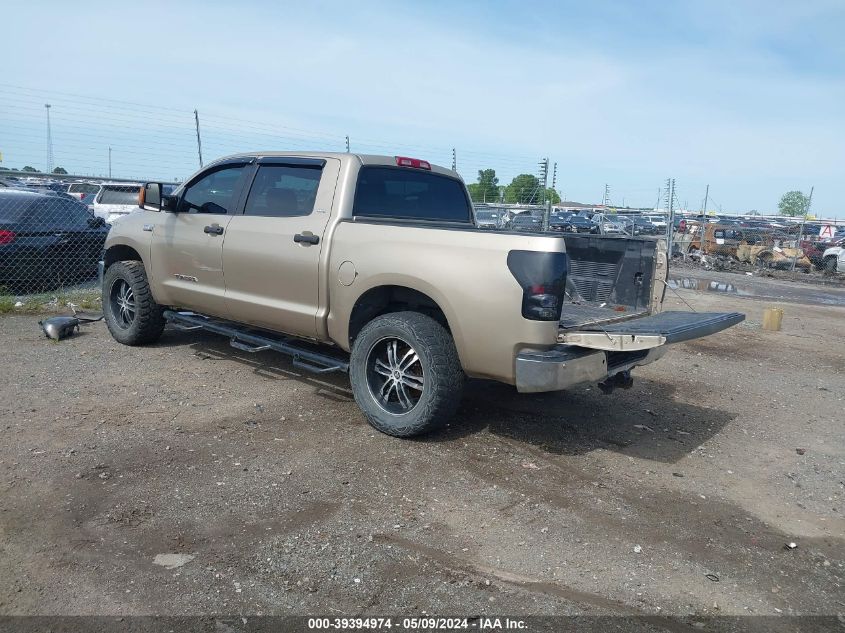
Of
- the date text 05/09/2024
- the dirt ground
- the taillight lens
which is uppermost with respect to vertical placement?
the taillight lens

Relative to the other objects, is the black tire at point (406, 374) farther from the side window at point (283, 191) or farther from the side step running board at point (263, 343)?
the side window at point (283, 191)

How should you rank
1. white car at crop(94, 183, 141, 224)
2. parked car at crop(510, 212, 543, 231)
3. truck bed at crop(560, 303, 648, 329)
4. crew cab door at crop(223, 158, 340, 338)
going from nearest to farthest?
truck bed at crop(560, 303, 648, 329), crew cab door at crop(223, 158, 340, 338), white car at crop(94, 183, 141, 224), parked car at crop(510, 212, 543, 231)

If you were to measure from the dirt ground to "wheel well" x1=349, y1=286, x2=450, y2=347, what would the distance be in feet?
2.53

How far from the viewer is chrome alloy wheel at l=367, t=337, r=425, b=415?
469 centimetres

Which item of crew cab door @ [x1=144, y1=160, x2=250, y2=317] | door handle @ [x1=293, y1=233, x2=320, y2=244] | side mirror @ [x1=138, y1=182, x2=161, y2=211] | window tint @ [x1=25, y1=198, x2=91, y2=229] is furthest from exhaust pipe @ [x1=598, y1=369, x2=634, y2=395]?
window tint @ [x1=25, y1=198, x2=91, y2=229]

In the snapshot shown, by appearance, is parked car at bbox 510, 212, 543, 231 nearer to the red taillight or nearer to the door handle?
the red taillight

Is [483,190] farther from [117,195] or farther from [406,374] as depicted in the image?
[406,374]

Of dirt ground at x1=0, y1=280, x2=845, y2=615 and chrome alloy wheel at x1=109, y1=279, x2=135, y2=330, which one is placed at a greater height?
chrome alloy wheel at x1=109, y1=279, x2=135, y2=330

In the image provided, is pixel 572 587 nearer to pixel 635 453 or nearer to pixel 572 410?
pixel 635 453

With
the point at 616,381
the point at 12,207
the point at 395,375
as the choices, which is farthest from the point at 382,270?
the point at 12,207

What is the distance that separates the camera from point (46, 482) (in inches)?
152

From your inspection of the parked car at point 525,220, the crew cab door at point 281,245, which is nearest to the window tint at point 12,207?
the crew cab door at point 281,245

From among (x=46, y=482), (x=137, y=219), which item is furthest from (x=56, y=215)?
(x=46, y=482)

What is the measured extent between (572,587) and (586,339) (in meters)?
1.54
